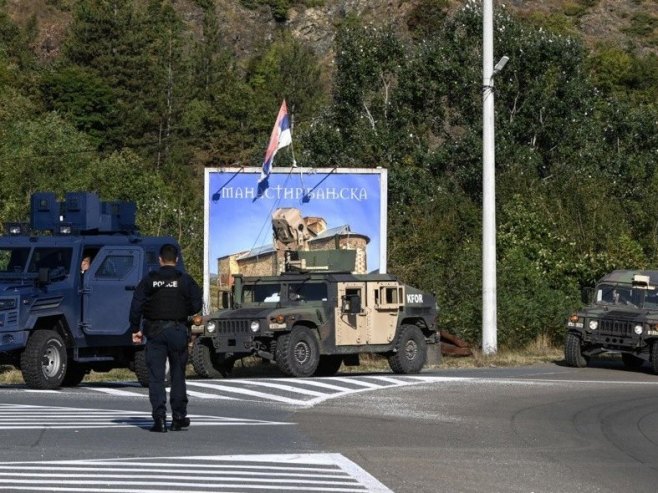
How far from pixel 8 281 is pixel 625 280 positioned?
1259 centimetres

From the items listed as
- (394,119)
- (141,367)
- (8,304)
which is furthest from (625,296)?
(394,119)

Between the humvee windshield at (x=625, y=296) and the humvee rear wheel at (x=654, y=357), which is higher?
the humvee windshield at (x=625, y=296)

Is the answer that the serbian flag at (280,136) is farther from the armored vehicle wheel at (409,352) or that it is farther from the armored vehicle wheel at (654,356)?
the armored vehicle wheel at (654,356)

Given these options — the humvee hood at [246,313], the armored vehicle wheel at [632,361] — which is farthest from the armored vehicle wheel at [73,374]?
the armored vehicle wheel at [632,361]

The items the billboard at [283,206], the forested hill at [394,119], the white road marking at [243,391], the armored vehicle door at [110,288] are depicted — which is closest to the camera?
the white road marking at [243,391]

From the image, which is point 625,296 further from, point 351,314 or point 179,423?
point 179,423

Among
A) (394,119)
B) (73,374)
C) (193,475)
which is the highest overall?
(394,119)

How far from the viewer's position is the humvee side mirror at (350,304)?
24875mm

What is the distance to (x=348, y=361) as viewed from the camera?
26.6 meters

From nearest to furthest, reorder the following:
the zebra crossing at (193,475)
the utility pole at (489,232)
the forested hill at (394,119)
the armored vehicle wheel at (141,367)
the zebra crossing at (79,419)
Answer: the zebra crossing at (193,475) < the zebra crossing at (79,419) < the armored vehicle wheel at (141,367) < the utility pole at (489,232) < the forested hill at (394,119)

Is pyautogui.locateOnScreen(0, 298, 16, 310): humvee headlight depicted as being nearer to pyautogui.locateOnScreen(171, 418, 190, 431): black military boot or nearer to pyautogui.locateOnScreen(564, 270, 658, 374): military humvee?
pyautogui.locateOnScreen(171, 418, 190, 431): black military boot

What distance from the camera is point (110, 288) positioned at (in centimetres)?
2227

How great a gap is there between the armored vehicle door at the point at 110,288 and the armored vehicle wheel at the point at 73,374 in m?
1.02

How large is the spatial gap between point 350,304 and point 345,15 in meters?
89.9
